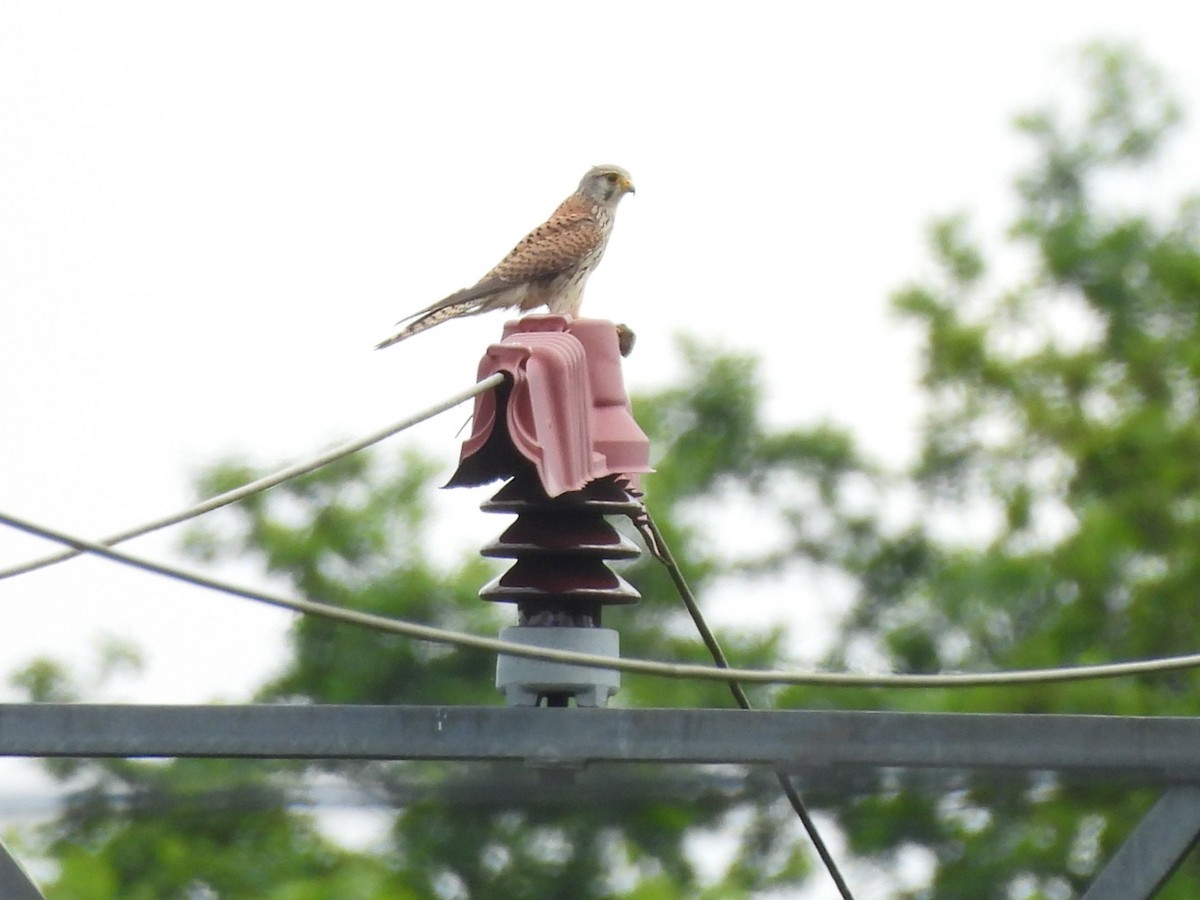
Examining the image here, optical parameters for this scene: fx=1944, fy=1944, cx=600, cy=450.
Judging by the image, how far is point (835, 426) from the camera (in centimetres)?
1920

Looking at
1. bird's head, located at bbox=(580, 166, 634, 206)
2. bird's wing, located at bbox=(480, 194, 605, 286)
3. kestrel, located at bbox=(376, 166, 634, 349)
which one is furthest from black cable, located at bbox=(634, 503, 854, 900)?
bird's head, located at bbox=(580, 166, 634, 206)

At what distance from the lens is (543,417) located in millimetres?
3812

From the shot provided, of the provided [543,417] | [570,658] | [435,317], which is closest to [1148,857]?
[570,658]

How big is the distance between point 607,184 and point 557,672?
5242mm

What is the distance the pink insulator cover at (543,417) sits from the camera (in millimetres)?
3809

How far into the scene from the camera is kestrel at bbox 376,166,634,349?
6.93 metres

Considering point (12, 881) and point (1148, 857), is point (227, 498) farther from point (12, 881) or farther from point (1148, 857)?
point (1148, 857)

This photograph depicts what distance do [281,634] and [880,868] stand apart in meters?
9.40

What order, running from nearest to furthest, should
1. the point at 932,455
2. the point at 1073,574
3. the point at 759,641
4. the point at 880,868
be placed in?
the point at 880,868, the point at 1073,574, the point at 759,641, the point at 932,455

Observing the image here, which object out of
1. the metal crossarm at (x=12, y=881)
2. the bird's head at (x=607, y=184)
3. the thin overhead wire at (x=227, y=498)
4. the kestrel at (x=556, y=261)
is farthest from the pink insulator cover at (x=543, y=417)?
the bird's head at (x=607, y=184)

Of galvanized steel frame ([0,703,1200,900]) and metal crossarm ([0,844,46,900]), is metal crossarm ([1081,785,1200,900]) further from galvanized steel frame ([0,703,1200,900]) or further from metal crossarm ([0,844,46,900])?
metal crossarm ([0,844,46,900])

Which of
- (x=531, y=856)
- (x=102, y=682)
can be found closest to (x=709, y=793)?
(x=531, y=856)

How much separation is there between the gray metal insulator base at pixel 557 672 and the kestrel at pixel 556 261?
2.53 m

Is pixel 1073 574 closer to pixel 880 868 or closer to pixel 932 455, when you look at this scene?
pixel 932 455
